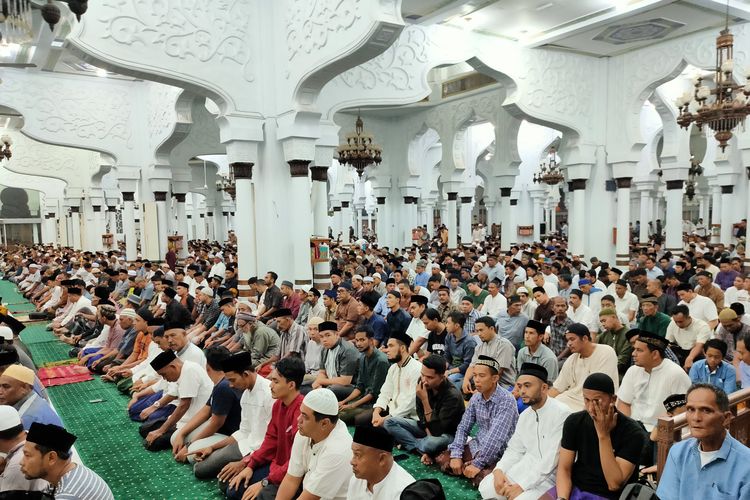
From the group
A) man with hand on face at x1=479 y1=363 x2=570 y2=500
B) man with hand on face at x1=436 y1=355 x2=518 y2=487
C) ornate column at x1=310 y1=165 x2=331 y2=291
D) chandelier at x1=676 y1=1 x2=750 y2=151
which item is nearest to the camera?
man with hand on face at x1=479 y1=363 x2=570 y2=500

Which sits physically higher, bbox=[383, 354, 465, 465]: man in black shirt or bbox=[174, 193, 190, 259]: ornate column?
bbox=[174, 193, 190, 259]: ornate column

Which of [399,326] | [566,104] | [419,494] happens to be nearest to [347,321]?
[399,326]

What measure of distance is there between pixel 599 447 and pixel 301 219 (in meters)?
5.30

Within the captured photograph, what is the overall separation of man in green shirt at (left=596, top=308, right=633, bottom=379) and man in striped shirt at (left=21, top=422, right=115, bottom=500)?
12.9ft

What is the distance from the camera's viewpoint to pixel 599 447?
240cm

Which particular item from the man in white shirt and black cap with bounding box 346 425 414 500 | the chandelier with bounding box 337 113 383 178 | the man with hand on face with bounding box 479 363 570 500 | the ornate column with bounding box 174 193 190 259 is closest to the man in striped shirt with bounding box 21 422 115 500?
the man in white shirt and black cap with bounding box 346 425 414 500

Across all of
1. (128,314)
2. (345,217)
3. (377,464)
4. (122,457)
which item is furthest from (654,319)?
(345,217)

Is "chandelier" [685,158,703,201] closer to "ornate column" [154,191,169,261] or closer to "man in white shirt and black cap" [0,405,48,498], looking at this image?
"ornate column" [154,191,169,261]

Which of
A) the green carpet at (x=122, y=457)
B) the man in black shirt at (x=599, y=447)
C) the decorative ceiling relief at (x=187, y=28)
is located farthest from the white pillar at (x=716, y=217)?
the man in black shirt at (x=599, y=447)

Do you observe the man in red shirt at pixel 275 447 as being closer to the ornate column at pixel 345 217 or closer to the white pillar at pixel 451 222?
the white pillar at pixel 451 222

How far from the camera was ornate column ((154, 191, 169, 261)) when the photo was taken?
11.6 metres

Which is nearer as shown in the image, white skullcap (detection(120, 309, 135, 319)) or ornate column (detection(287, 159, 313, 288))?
white skullcap (detection(120, 309, 135, 319))

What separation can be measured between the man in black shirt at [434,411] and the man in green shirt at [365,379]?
25.2 inches

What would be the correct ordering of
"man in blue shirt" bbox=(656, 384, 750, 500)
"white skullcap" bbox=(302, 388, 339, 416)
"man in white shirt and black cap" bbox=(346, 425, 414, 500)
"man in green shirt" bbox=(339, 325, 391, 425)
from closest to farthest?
"man in blue shirt" bbox=(656, 384, 750, 500)
"man in white shirt and black cap" bbox=(346, 425, 414, 500)
"white skullcap" bbox=(302, 388, 339, 416)
"man in green shirt" bbox=(339, 325, 391, 425)
